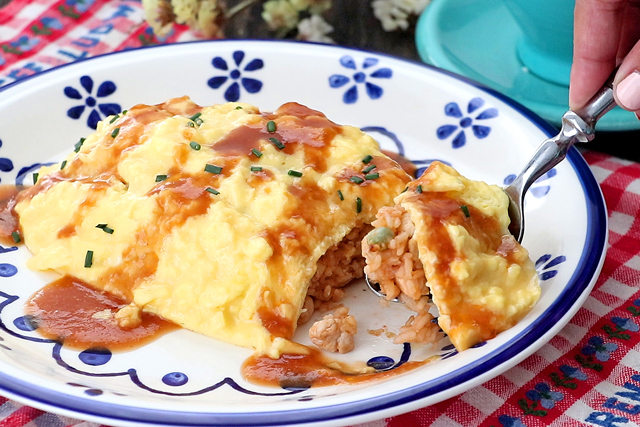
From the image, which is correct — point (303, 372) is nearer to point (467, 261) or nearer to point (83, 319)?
point (467, 261)

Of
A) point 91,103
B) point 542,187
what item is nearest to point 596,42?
point 542,187

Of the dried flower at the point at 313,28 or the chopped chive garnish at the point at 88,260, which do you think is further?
the dried flower at the point at 313,28

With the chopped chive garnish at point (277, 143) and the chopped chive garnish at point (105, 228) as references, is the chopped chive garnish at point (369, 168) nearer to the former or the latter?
the chopped chive garnish at point (277, 143)

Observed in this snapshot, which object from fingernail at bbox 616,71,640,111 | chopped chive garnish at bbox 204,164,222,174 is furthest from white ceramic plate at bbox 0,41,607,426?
chopped chive garnish at bbox 204,164,222,174

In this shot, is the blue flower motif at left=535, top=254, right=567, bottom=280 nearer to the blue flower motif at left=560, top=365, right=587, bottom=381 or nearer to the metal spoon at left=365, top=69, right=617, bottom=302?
the metal spoon at left=365, top=69, right=617, bottom=302

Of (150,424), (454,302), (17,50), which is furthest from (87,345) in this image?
(17,50)

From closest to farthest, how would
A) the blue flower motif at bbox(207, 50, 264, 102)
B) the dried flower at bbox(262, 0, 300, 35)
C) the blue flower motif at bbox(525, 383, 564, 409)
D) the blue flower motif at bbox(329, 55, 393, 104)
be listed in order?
1. the blue flower motif at bbox(525, 383, 564, 409)
2. the blue flower motif at bbox(329, 55, 393, 104)
3. the blue flower motif at bbox(207, 50, 264, 102)
4. the dried flower at bbox(262, 0, 300, 35)

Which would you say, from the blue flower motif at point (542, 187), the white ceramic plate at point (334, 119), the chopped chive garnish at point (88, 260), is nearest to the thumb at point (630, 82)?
the white ceramic plate at point (334, 119)
